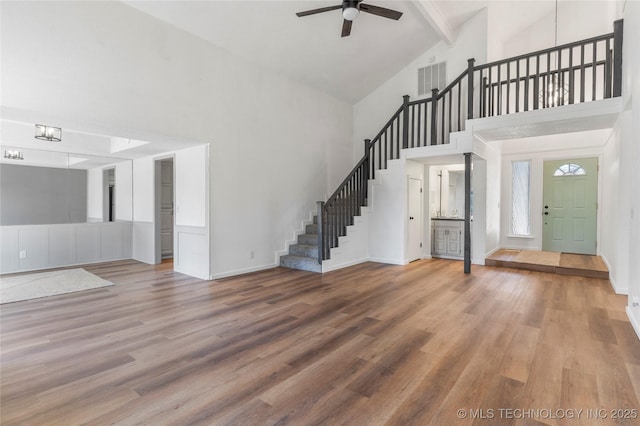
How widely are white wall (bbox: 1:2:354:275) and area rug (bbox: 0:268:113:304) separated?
62.7 inches

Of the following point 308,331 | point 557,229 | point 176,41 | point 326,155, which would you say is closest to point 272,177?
point 326,155

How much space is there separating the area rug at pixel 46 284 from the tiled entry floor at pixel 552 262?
24.0 feet

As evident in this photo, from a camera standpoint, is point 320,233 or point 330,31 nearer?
point 330,31

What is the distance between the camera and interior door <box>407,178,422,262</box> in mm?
6570

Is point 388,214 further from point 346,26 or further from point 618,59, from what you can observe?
point 618,59

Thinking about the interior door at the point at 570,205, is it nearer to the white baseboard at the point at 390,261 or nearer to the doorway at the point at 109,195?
the white baseboard at the point at 390,261

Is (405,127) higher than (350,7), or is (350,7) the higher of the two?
(350,7)

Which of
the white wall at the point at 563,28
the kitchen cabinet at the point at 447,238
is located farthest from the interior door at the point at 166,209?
the white wall at the point at 563,28

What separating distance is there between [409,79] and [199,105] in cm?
493

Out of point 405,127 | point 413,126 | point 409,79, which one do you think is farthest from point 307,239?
point 409,79

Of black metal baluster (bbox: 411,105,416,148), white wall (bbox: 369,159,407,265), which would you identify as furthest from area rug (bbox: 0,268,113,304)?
black metal baluster (bbox: 411,105,416,148)

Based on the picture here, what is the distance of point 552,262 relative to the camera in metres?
6.00

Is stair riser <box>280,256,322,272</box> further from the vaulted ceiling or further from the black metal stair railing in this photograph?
the vaulted ceiling

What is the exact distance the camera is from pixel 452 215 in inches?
333
